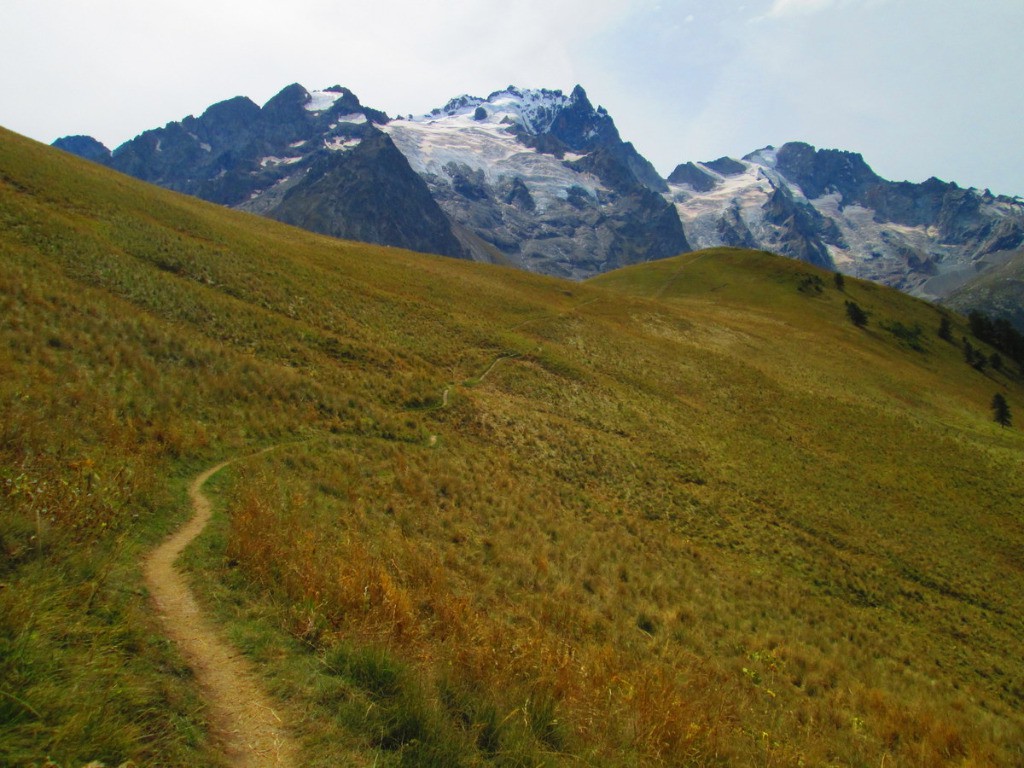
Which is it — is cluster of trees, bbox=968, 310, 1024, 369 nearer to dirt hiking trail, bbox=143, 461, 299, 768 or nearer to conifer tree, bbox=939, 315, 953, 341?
conifer tree, bbox=939, 315, 953, 341

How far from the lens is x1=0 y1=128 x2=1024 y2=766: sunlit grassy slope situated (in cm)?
529

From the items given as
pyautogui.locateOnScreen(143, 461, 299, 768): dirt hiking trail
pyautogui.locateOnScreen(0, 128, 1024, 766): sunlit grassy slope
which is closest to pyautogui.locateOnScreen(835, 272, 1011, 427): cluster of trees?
pyautogui.locateOnScreen(0, 128, 1024, 766): sunlit grassy slope

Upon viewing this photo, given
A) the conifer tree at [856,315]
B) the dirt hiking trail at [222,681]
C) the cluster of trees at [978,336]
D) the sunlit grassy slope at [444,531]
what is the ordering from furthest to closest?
the cluster of trees at [978,336] < the conifer tree at [856,315] < the sunlit grassy slope at [444,531] < the dirt hiking trail at [222,681]

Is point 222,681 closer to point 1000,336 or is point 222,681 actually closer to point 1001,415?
point 1001,415

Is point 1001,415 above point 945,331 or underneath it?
underneath

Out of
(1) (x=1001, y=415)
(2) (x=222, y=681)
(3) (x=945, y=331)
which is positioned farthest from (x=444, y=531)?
(3) (x=945, y=331)

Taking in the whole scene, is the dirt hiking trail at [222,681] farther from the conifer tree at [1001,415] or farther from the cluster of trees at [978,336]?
the cluster of trees at [978,336]

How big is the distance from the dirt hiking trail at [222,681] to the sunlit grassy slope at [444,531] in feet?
0.83

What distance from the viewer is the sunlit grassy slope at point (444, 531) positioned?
529 cm

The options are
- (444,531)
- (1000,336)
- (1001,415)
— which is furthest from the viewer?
(1000,336)

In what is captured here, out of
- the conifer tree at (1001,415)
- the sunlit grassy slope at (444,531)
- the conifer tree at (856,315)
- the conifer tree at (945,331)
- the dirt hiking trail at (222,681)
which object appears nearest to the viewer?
the dirt hiking trail at (222,681)

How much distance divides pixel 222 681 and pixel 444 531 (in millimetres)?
8976

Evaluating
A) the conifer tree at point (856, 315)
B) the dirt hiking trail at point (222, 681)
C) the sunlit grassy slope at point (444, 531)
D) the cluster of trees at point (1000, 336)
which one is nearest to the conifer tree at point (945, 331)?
the cluster of trees at point (1000, 336)

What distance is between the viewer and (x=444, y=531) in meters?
14.1
